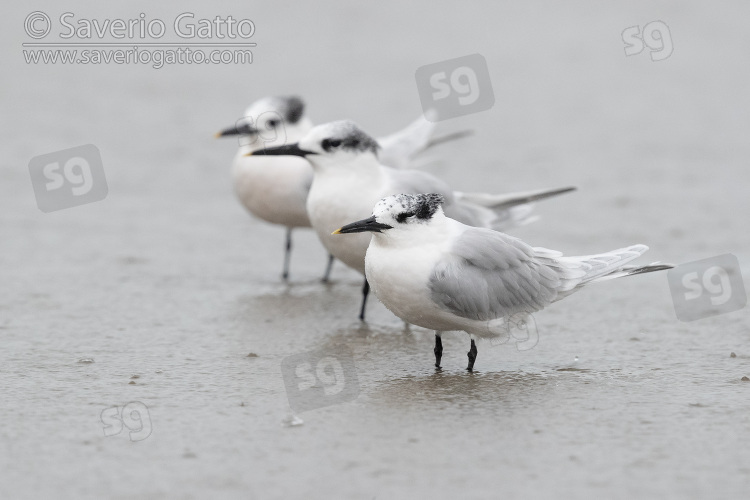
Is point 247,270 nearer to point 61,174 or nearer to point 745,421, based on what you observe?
point 61,174

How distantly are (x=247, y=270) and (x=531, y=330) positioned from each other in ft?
6.86

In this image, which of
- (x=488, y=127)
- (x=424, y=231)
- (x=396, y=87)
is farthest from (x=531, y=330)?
(x=396, y=87)

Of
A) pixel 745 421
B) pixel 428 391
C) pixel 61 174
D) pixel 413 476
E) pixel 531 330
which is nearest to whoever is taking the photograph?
pixel 413 476

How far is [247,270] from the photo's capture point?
6840 mm
